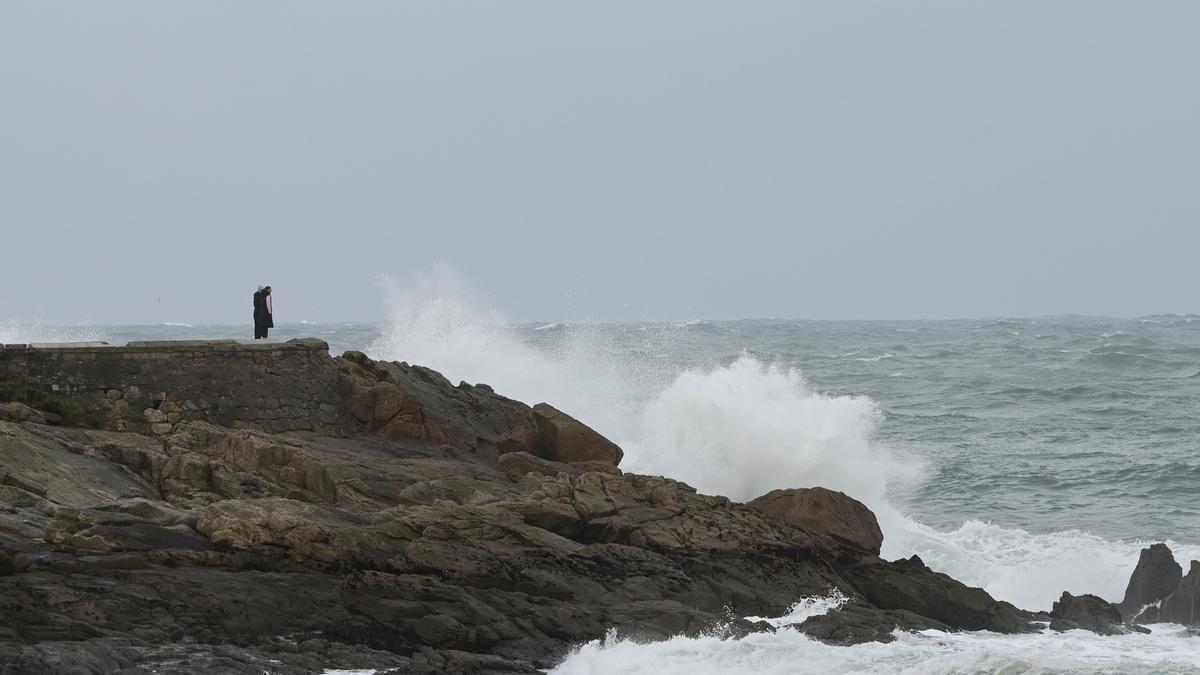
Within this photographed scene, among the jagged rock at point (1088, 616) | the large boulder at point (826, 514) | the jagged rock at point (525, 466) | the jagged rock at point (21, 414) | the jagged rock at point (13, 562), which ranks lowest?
the jagged rock at point (1088, 616)

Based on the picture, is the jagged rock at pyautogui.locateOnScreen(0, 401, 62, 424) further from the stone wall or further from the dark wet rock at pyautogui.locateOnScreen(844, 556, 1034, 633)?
the dark wet rock at pyautogui.locateOnScreen(844, 556, 1034, 633)

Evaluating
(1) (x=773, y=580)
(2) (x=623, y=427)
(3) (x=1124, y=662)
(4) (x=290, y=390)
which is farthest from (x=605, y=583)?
(2) (x=623, y=427)

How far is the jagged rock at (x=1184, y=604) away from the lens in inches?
593

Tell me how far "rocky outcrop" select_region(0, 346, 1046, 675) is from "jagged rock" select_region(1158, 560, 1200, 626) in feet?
6.58

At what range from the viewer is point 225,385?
16.8 m

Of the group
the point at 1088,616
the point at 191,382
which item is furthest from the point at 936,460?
the point at 191,382

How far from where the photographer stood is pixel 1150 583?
627 inches

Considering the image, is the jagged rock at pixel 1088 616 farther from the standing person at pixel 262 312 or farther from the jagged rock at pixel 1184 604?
the standing person at pixel 262 312

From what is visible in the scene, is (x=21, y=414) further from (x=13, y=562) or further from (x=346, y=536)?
(x=346, y=536)

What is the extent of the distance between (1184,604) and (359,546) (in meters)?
9.15

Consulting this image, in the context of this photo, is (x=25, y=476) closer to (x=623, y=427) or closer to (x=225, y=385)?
(x=225, y=385)

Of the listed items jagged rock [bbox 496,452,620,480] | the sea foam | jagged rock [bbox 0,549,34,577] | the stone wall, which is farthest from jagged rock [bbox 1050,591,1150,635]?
jagged rock [bbox 0,549,34,577]

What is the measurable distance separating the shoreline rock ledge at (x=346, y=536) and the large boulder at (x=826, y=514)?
3 cm

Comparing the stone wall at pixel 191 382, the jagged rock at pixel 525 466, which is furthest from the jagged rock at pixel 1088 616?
the stone wall at pixel 191 382
